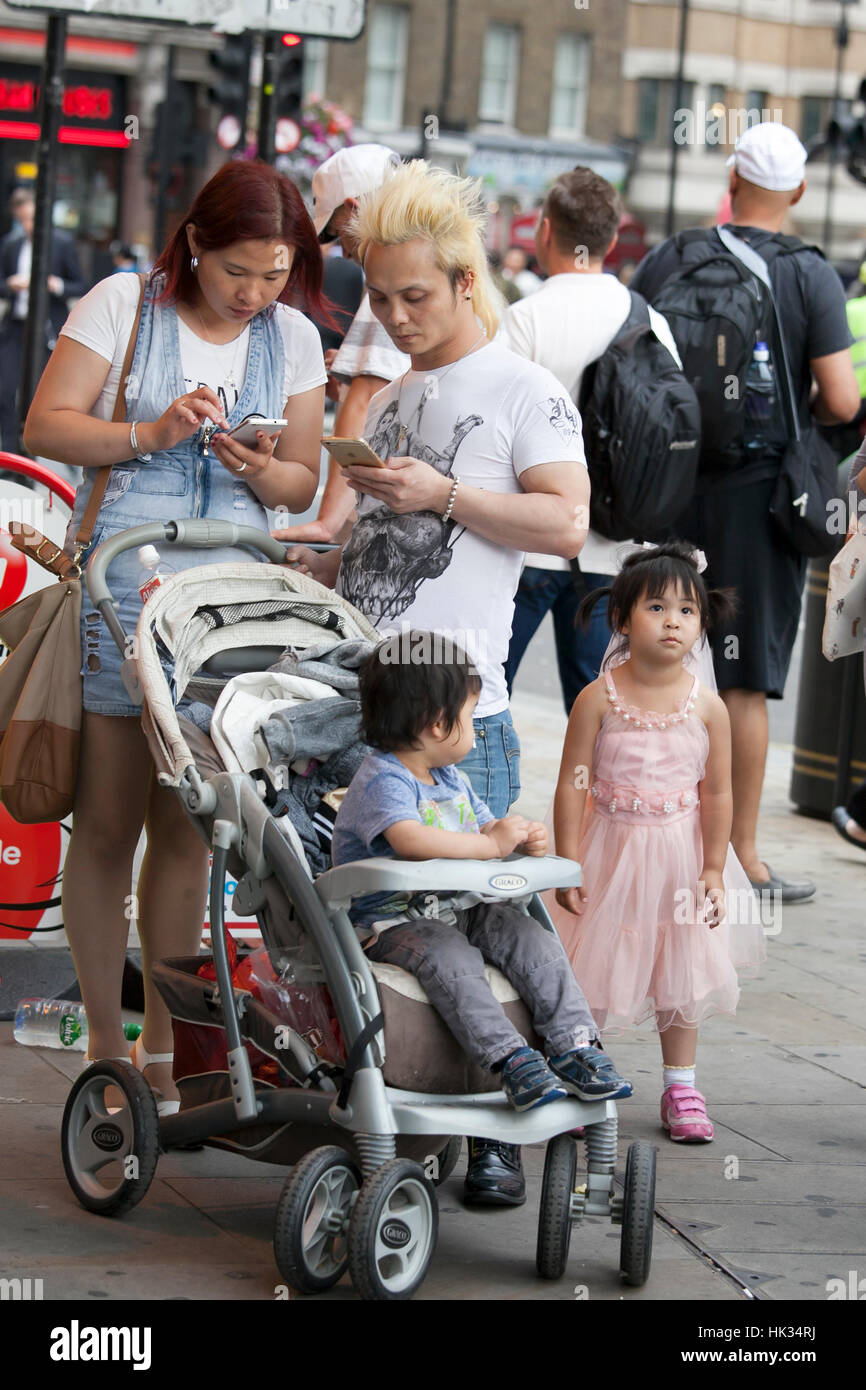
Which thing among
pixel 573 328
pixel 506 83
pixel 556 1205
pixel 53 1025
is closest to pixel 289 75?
pixel 573 328

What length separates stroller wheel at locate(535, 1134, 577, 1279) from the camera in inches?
140

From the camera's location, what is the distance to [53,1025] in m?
4.96

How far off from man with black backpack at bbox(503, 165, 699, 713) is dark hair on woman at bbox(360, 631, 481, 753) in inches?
74.0

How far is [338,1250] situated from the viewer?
137 inches

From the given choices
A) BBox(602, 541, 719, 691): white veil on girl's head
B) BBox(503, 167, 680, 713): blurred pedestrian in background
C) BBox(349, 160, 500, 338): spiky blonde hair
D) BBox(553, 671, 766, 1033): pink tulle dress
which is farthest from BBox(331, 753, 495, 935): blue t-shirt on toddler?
BBox(503, 167, 680, 713): blurred pedestrian in background

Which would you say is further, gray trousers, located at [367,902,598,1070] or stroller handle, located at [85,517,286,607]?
stroller handle, located at [85,517,286,607]

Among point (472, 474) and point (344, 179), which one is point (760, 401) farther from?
point (472, 474)

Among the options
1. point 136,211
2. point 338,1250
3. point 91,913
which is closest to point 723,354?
point 91,913

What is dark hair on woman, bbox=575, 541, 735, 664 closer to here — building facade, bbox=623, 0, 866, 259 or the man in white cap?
the man in white cap

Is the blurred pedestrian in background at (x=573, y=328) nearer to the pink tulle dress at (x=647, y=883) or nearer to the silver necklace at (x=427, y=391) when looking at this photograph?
the pink tulle dress at (x=647, y=883)

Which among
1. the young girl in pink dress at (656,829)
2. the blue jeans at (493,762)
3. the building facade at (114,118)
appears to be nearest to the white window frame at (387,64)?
the building facade at (114,118)

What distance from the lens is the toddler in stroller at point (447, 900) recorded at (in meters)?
3.50
